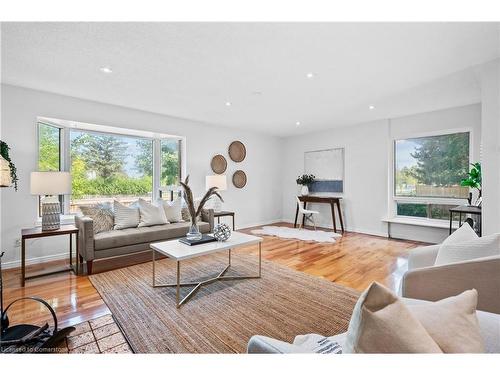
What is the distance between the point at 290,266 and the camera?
10.7ft

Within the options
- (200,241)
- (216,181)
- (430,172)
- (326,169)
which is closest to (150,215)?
(216,181)

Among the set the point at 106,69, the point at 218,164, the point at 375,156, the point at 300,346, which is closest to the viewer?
the point at 300,346

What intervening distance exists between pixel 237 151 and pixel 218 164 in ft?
2.09

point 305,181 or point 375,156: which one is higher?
point 375,156

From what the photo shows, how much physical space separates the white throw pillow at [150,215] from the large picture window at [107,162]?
0.77 meters

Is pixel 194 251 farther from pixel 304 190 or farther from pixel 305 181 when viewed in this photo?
pixel 305 181

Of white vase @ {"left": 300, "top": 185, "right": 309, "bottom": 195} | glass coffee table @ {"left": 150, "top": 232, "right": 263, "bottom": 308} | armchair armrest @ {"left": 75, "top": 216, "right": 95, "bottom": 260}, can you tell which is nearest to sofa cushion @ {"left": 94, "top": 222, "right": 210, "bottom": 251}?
armchair armrest @ {"left": 75, "top": 216, "right": 95, "bottom": 260}

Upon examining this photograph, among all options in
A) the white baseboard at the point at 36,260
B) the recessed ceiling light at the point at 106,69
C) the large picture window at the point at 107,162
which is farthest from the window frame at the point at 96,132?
the recessed ceiling light at the point at 106,69

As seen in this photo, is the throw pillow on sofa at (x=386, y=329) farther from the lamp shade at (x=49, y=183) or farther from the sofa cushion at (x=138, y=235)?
the lamp shade at (x=49, y=183)

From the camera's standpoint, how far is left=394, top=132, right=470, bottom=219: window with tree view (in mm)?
4270

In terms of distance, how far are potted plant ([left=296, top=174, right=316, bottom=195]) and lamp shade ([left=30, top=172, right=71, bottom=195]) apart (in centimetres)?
468

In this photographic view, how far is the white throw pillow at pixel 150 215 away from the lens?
375 centimetres
